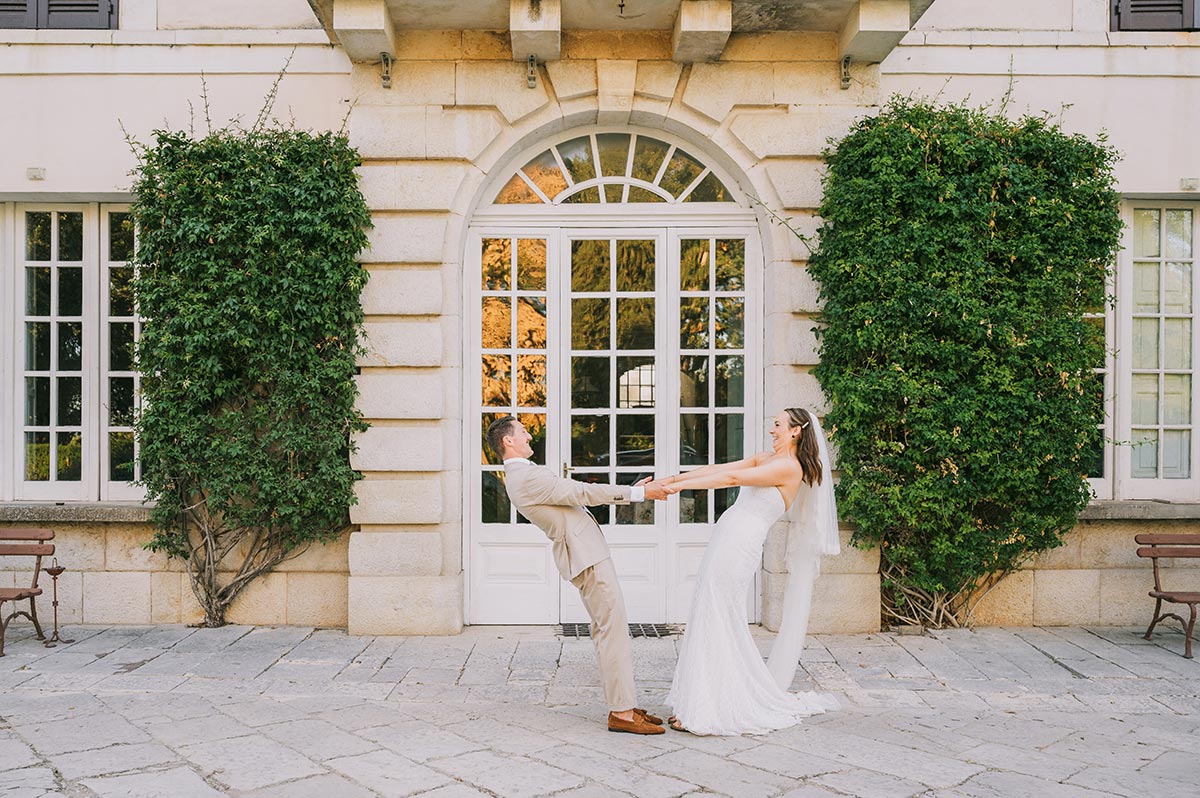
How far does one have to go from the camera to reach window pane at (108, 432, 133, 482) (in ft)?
24.8

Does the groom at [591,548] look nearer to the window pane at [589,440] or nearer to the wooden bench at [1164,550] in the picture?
the window pane at [589,440]

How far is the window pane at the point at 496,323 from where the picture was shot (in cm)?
746

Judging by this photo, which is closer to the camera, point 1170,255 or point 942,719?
point 942,719

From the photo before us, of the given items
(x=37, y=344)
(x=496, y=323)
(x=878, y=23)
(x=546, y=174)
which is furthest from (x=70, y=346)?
(x=878, y=23)

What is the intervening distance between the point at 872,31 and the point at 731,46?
107cm

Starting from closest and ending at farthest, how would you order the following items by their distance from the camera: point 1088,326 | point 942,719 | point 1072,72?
point 942,719
point 1088,326
point 1072,72

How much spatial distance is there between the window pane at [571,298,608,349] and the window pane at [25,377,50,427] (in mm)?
4442

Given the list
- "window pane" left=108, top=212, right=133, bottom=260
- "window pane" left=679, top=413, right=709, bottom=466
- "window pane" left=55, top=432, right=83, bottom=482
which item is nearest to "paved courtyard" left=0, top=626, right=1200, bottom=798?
"window pane" left=55, top=432, right=83, bottom=482

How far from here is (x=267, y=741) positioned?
482cm

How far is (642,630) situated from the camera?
716 cm

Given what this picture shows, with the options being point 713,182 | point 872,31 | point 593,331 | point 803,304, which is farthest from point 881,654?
point 872,31

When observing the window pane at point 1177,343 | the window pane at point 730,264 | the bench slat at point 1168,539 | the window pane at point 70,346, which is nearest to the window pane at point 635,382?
the window pane at point 730,264

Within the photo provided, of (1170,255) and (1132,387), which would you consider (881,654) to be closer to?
(1132,387)

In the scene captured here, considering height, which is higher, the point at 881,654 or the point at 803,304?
the point at 803,304
